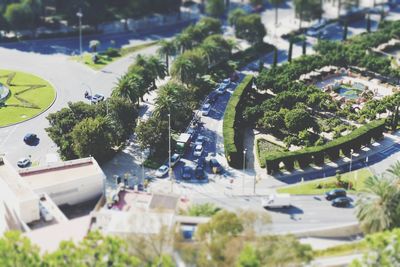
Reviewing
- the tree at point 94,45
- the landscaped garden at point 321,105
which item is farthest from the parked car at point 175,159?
the tree at point 94,45

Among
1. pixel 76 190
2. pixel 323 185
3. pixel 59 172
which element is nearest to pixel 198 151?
pixel 323 185

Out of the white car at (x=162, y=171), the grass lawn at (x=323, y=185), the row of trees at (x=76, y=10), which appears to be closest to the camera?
the grass lawn at (x=323, y=185)

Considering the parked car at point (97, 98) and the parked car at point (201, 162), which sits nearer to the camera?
the parked car at point (201, 162)

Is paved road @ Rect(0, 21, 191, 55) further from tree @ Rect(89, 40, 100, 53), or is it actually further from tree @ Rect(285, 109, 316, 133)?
tree @ Rect(285, 109, 316, 133)

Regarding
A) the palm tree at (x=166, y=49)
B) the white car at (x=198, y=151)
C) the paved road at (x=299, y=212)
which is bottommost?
the paved road at (x=299, y=212)

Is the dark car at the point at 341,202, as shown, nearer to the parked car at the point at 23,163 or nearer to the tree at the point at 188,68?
the tree at the point at 188,68

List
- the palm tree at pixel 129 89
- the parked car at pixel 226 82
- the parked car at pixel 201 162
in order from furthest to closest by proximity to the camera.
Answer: the parked car at pixel 226 82 → the palm tree at pixel 129 89 → the parked car at pixel 201 162

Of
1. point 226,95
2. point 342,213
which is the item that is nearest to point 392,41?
point 226,95

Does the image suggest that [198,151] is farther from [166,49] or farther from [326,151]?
[166,49]
